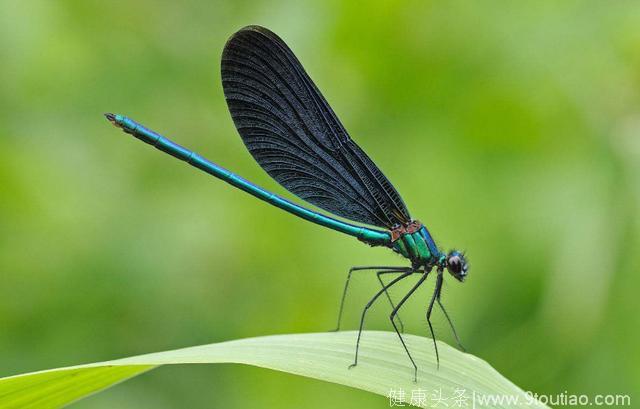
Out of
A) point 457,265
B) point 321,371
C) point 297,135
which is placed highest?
point 297,135

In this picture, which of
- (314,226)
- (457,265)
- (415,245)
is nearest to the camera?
(457,265)

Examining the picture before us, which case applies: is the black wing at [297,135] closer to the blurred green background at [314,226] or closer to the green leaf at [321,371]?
the blurred green background at [314,226]

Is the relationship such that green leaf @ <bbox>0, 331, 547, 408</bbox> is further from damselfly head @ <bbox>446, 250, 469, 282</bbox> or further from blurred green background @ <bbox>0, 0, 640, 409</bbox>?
blurred green background @ <bbox>0, 0, 640, 409</bbox>

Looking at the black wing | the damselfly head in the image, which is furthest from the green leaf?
the black wing

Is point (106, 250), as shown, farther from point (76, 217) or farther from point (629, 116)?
point (629, 116)

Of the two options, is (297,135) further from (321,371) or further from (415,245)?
(321,371)

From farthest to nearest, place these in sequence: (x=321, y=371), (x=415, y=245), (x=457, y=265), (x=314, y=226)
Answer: (x=314, y=226)
(x=415, y=245)
(x=457, y=265)
(x=321, y=371)

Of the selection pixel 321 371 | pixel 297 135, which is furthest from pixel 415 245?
pixel 321 371
